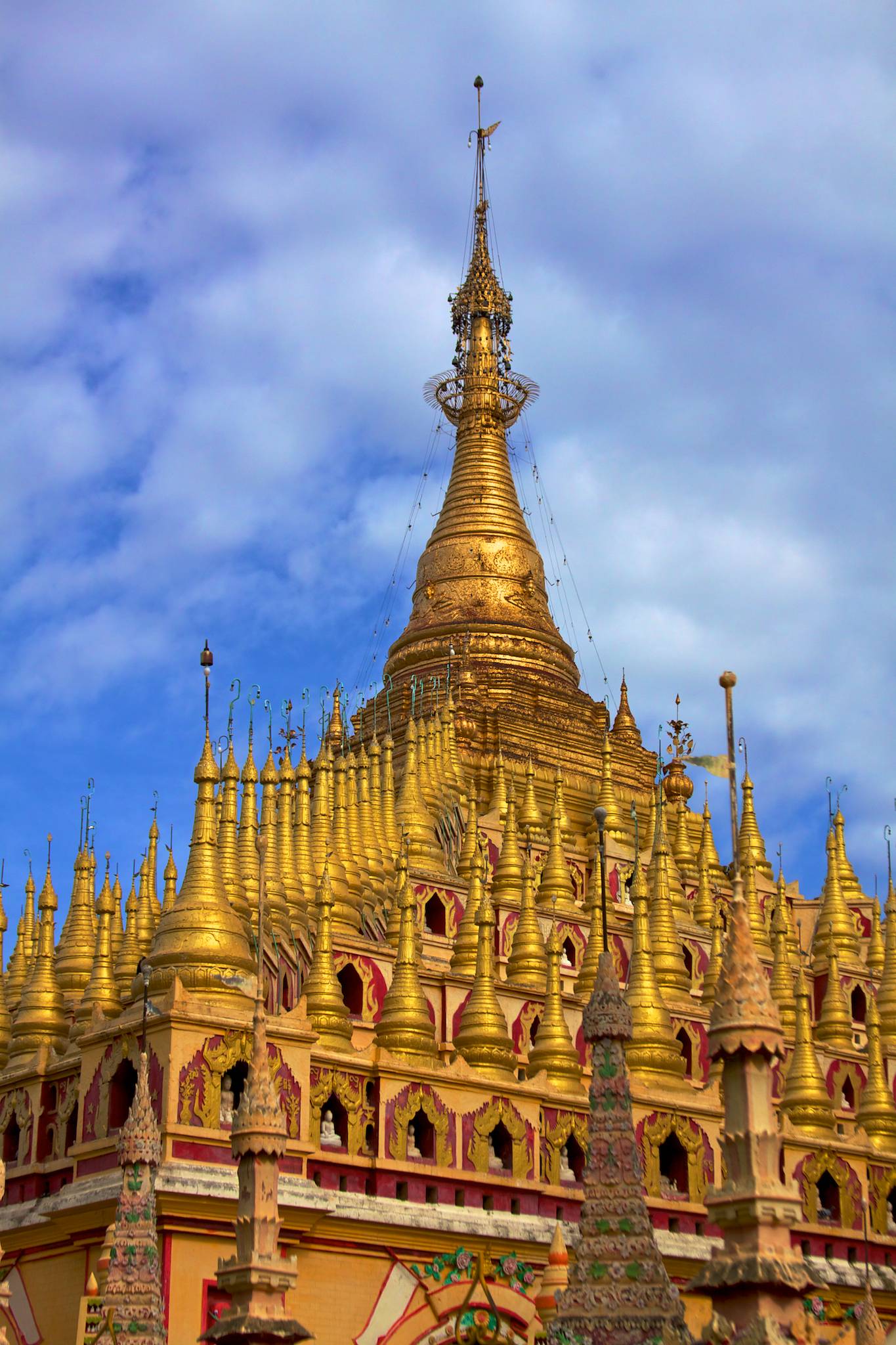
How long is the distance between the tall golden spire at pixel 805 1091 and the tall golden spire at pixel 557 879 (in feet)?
22.6

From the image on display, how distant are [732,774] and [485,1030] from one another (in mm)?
22899

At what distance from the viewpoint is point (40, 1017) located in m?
40.7

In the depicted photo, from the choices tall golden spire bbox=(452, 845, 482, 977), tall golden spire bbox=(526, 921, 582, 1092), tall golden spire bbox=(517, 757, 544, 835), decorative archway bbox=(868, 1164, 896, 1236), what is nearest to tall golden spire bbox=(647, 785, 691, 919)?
tall golden spire bbox=(517, 757, 544, 835)

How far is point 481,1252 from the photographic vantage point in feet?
111

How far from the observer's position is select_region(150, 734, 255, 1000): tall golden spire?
33.5 m

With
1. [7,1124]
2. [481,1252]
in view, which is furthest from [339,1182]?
[7,1124]

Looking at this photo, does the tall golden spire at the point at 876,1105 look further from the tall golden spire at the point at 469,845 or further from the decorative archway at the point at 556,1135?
the tall golden spire at the point at 469,845

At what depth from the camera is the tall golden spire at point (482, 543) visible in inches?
2461

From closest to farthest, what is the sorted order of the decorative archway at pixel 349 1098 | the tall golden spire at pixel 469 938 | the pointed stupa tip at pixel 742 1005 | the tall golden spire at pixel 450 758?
the pointed stupa tip at pixel 742 1005 < the decorative archway at pixel 349 1098 < the tall golden spire at pixel 469 938 < the tall golden spire at pixel 450 758

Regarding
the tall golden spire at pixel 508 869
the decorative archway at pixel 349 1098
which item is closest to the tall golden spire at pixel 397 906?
the tall golden spire at pixel 508 869

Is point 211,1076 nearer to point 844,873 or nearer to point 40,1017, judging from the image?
point 40,1017

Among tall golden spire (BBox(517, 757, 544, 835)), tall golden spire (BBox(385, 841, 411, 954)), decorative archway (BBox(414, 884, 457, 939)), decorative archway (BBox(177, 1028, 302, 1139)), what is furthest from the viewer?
tall golden spire (BBox(517, 757, 544, 835))

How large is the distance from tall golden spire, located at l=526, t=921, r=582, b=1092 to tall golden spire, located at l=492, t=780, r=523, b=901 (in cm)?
763

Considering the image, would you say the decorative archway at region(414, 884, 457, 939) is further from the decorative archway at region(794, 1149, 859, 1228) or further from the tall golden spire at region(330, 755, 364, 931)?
the decorative archway at region(794, 1149, 859, 1228)
